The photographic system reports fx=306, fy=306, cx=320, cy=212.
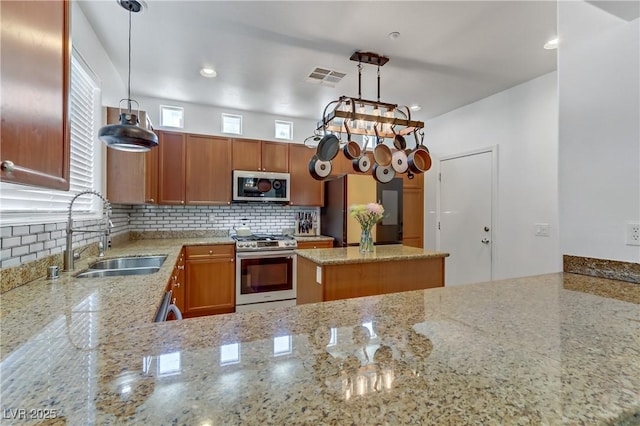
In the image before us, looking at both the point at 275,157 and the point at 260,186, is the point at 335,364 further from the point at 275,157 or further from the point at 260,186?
the point at 275,157

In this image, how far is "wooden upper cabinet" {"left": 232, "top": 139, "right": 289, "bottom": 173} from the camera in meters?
3.91

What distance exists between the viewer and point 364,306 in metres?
1.08

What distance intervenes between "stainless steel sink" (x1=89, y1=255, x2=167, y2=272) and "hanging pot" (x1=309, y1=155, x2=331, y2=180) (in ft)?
4.64

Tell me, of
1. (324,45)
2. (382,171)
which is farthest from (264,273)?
(324,45)

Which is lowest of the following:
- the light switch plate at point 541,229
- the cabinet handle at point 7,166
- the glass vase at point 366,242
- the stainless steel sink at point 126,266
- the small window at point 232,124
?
the stainless steel sink at point 126,266

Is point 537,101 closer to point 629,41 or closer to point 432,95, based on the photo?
point 432,95

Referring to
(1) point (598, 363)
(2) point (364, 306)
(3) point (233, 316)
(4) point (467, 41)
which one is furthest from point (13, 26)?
(4) point (467, 41)

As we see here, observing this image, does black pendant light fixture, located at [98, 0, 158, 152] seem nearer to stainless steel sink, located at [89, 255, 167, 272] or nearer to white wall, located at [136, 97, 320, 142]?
stainless steel sink, located at [89, 255, 167, 272]

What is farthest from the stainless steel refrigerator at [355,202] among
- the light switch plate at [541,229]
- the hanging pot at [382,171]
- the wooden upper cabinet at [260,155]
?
the light switch plate at [541,229]

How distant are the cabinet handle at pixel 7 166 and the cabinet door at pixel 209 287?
273 cm

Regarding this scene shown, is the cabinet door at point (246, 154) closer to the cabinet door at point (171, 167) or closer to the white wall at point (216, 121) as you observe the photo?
the white wall at point (216, 121)

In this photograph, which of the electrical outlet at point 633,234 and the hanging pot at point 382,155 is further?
the hanging pot at point 382,155

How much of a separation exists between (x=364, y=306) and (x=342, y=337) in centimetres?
30

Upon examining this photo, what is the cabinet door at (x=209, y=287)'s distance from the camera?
3344 millimetres
